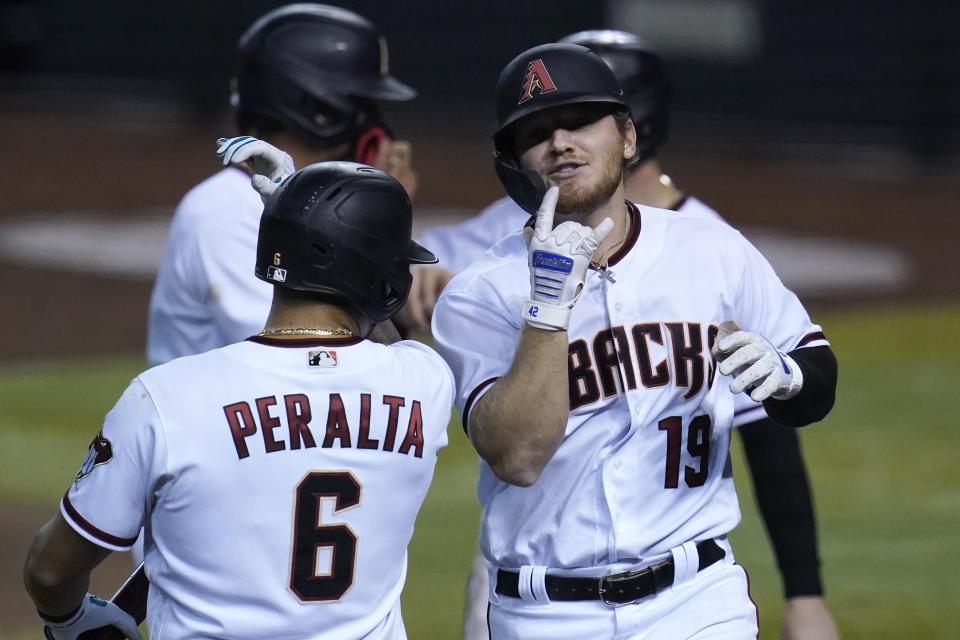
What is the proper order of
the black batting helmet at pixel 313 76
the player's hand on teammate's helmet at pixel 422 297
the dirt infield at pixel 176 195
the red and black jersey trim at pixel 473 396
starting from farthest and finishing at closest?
1. the dirt infield at pixel 176 195
2. the black batting helmet at pixel 313 76
3. the player's hand on teammate's helmet at pixel 422 297
4. the red and black jersey trim at pixel 473 396

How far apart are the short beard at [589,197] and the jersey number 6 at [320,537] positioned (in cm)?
94

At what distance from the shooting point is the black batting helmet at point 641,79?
5.12m

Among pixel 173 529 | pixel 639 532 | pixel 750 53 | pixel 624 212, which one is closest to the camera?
pixel 173 529

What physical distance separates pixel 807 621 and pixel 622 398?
3.52 feet

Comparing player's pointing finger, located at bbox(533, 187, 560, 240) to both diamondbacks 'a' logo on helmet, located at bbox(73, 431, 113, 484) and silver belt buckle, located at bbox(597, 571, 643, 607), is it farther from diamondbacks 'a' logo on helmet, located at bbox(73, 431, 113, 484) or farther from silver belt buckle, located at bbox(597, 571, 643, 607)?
diamondbacks 'a' logo on helmet, located at bbox(73, 431, 113, 484)

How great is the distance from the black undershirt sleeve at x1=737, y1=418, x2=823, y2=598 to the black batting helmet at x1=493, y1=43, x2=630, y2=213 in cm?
116

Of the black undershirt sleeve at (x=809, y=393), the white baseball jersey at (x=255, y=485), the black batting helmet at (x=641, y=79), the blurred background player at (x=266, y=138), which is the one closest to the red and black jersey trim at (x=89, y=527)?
the white baseball jersey at (x=255, y=485)

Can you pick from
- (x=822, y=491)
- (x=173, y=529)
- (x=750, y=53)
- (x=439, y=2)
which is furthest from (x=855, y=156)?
(x=173, y=529)

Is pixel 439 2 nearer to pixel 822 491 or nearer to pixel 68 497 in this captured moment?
pixel 822 491

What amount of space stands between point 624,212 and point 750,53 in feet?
57.2

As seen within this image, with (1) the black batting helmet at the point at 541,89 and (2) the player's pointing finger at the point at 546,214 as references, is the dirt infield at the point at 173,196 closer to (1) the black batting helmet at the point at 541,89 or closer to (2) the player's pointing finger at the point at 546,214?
(1) the black batting helmet at the point at 541,89

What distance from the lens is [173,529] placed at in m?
3.04

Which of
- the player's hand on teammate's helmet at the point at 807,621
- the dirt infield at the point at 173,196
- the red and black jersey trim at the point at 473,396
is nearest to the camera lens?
the red and black jersey trim at the point at 473,396

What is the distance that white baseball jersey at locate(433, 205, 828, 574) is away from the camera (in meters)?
3.62
